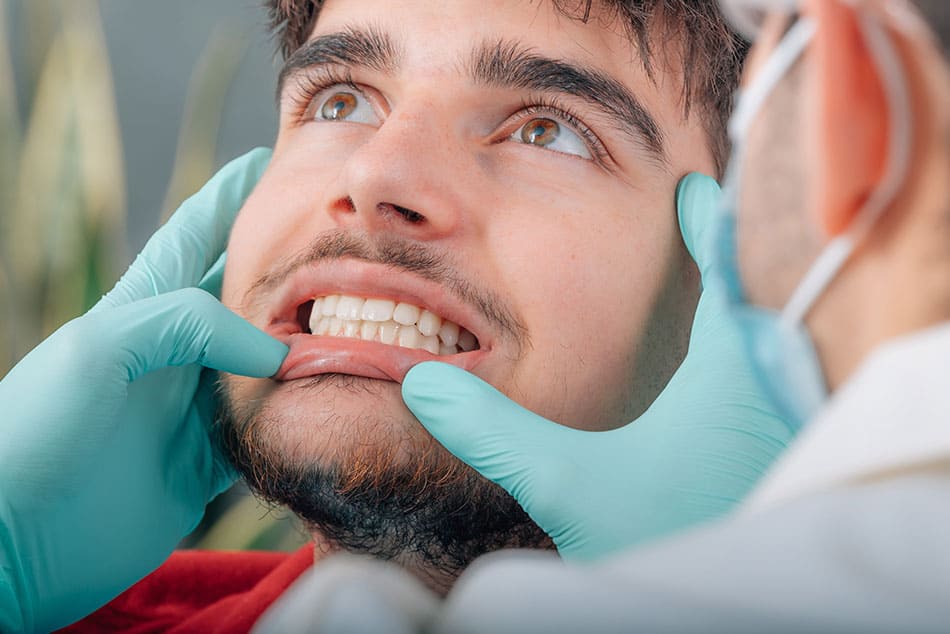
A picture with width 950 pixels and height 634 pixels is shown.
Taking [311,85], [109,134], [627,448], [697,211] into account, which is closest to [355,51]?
[311,85]

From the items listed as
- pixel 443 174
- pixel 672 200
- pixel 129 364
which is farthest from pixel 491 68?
pixel 129 364

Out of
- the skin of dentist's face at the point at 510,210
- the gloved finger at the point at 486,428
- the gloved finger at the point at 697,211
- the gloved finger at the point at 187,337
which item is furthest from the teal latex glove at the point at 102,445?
the gloved finger at the point at 697,211

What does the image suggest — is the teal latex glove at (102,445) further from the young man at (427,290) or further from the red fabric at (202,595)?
the red fabric at (202,595)

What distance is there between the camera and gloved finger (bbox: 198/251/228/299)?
1379 millimetres

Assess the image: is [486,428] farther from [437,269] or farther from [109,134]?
[109,134]

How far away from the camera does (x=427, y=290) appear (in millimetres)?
1049

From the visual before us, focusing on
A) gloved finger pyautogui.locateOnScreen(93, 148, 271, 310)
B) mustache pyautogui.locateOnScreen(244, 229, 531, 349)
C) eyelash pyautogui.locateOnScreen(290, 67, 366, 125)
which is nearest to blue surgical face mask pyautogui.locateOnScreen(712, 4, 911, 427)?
mustache pyautogui.locateOnScreen(244, 229, 531, 349)

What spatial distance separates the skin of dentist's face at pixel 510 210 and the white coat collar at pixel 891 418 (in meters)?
0.67

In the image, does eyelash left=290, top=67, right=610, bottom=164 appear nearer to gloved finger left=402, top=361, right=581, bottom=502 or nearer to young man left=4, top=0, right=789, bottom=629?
young man left=4, top=0, right=789, bottom=629

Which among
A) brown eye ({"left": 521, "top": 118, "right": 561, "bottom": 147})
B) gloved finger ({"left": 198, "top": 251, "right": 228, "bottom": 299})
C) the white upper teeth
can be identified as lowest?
the white upper teeth

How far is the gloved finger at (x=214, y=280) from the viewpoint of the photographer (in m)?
1.38

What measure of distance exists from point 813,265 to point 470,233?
686mm

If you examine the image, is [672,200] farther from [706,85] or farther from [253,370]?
[253,370]

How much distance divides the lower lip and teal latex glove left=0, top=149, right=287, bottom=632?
0.07m
